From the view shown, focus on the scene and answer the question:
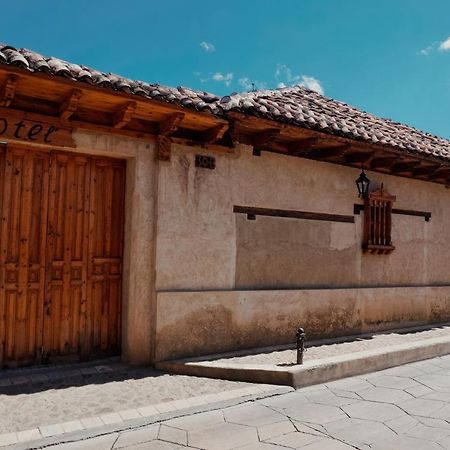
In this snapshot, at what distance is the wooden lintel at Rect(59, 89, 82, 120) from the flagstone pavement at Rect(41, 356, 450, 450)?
3.81 metres

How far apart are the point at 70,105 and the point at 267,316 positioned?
14.8 feet

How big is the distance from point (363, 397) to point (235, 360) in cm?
188

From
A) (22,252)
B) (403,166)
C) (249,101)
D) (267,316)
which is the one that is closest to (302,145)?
(249,101)

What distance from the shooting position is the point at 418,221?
10.1 metres

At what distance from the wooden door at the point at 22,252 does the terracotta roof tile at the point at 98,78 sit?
4.43 ft

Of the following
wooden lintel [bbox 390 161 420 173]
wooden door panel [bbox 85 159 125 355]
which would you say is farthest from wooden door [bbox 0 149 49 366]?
wooden lintel [bbox 390 161 420 173]

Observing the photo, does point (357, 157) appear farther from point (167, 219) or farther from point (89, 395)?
point (89, 395)

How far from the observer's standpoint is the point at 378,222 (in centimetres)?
920

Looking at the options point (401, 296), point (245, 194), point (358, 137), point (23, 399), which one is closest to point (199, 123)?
point (245, 194)

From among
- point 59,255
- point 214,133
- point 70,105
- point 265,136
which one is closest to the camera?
point 70,105

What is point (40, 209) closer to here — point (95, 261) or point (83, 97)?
point (95, 261)

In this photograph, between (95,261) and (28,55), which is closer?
(28,55)

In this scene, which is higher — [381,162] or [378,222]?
[381,162]

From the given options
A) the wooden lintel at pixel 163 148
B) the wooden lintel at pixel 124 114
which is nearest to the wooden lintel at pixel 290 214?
the wooden lintel at pixel 163 148
